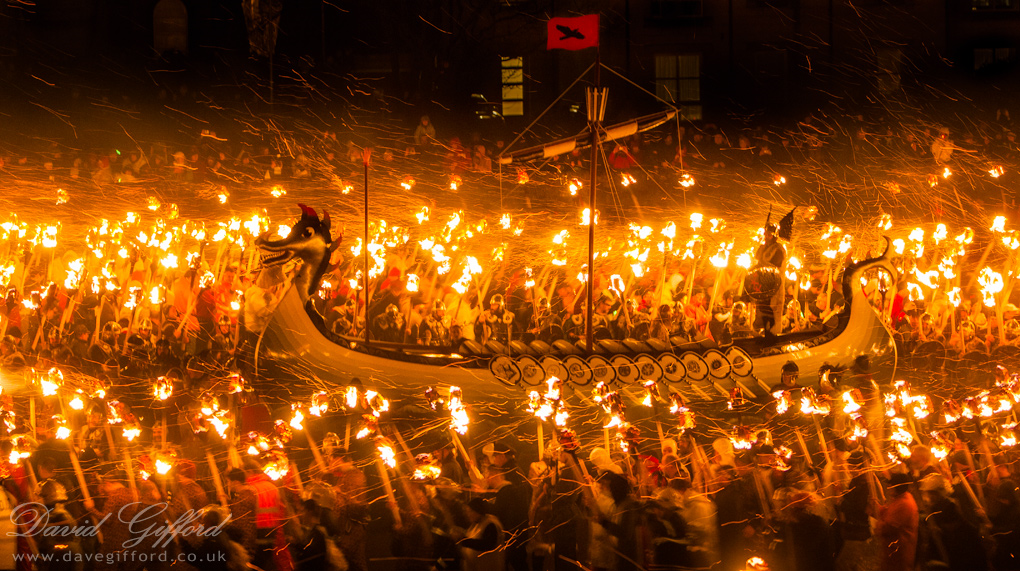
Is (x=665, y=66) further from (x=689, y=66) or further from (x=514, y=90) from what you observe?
(x=514, y=90)

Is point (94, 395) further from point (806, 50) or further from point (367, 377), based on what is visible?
point (806, 50)

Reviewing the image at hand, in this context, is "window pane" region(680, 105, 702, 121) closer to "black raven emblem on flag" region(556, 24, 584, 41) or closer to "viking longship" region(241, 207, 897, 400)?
"viking longship" region(241, 207, 897, 400)

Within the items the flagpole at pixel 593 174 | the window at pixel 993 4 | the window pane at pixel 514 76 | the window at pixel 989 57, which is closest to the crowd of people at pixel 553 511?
the flagpole at pixel 593 174

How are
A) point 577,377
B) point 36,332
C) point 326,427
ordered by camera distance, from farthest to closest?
point 36,332
point 326,427
point 577,377

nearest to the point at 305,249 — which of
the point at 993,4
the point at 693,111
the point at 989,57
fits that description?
the point at 693,111

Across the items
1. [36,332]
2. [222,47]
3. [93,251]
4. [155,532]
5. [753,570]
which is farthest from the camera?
[222,47]

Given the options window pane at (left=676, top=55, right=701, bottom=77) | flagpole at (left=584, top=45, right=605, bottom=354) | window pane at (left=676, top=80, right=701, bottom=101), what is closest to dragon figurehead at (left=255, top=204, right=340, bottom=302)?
flagpole at (left=584, top=45, right=605, bottom=354)

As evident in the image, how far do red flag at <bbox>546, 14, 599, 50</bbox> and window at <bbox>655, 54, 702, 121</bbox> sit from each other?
1198cm

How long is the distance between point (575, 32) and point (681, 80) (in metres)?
12.7

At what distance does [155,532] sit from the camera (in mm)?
5992

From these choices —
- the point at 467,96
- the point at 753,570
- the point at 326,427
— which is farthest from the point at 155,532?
the point at 467,96

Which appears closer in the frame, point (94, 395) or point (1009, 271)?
point (94, 395)

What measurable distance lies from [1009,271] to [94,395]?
1028cm

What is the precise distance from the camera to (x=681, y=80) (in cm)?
1947
